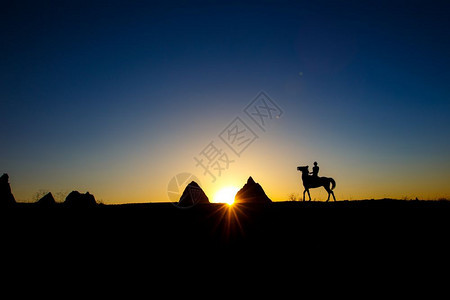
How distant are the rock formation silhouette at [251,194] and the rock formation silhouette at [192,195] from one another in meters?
2.33

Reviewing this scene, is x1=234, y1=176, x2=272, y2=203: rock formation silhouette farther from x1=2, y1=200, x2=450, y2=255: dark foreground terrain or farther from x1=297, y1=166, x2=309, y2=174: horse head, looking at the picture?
x1=2, y1=200, x2=450, y2=255: dark foreground terrain

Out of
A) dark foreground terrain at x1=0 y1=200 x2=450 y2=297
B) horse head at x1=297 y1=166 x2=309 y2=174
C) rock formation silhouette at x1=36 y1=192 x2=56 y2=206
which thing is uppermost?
horse head at x1=297 y1=166 x2=309 y2=174

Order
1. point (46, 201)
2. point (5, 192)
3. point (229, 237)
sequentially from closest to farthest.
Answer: point (229, 237) < point (46, 201) < point (5, 192)

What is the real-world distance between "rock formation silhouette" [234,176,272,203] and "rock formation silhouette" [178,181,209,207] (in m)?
2.33

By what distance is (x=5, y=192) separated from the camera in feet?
37.6

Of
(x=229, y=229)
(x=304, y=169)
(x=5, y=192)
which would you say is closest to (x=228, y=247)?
(x=229, y=229)

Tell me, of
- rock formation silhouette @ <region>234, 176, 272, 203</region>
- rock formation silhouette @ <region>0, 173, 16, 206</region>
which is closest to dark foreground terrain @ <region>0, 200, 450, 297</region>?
rock formation silhouette @ <region>0, 173, 16, 206</region>

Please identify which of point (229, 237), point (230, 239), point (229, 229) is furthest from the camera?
point (229, 229)

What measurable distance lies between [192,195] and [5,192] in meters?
9.32

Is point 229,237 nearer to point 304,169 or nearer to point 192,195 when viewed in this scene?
point 192,195

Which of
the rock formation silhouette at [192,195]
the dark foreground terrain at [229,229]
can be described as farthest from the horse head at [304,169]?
the dark foreground terrain at [229,229]

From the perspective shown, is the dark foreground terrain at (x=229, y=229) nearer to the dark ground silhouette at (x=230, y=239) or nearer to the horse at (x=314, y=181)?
the dark ground silhouette at (x=230, y=239)

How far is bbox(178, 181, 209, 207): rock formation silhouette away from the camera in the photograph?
51.0 ft

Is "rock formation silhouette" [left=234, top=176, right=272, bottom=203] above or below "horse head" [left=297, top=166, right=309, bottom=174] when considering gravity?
below
